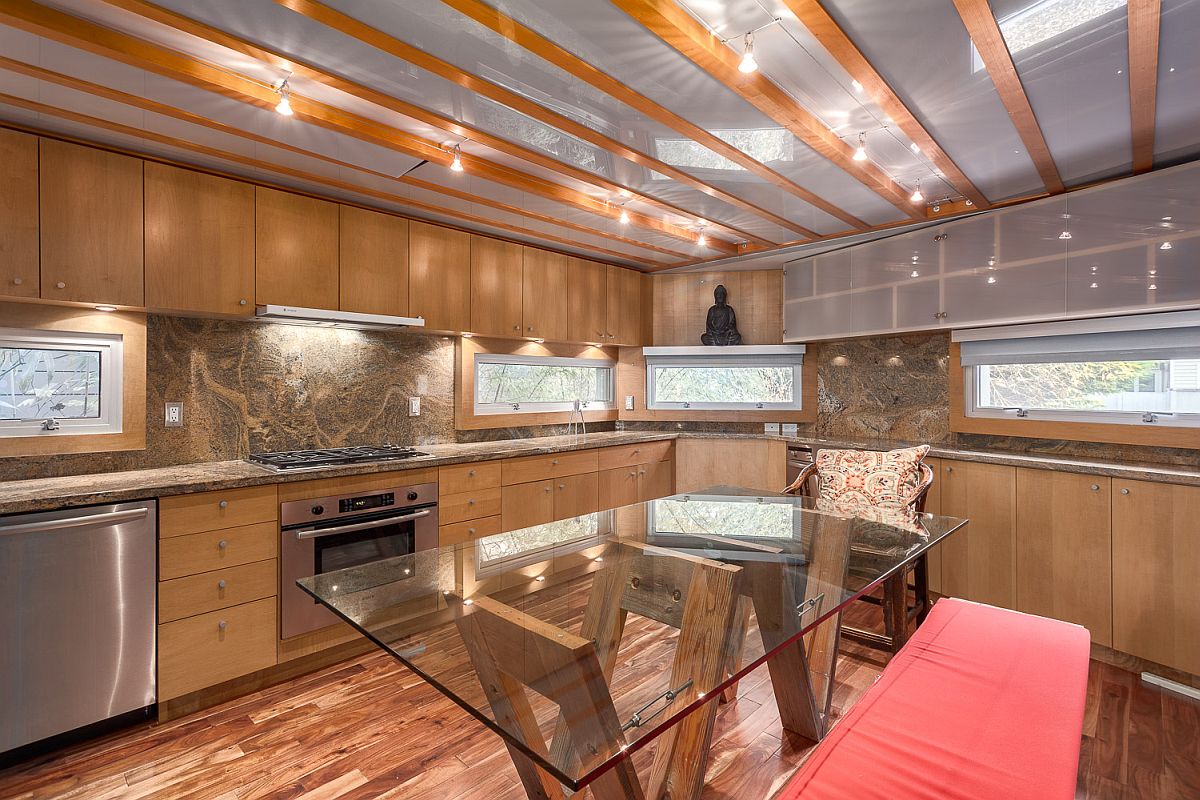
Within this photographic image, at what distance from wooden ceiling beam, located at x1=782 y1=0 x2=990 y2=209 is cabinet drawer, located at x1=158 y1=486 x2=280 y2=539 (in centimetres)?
279

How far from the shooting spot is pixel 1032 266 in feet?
10.1

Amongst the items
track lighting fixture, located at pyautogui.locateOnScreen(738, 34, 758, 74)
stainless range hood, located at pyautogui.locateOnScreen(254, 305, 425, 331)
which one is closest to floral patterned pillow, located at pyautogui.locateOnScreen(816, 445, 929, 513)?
track lighting fixture, located at pyautogui.locateOnScreen(738, 34, 758, 74)

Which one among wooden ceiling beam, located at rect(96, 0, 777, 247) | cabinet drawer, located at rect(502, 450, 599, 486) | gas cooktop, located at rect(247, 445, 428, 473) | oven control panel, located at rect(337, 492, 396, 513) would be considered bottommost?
oven control panel, located at rect(337, 492, 396, 513)

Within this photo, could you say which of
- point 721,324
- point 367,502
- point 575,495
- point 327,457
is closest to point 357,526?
point 367,502

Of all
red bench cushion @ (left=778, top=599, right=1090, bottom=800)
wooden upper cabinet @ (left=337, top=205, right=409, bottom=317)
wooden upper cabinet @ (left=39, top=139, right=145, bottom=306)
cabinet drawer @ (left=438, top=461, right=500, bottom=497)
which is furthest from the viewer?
cabinet drawer @ (left=438, top=461, right=500, bottom=497)

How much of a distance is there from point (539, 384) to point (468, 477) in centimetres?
138

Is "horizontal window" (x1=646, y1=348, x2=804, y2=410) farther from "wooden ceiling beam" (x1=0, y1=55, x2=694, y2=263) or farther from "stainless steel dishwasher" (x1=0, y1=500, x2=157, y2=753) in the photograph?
"stainless steel dishwasher" (x1=0, y1=500, x2=157, y2=753)

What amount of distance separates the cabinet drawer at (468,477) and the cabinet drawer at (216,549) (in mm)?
875

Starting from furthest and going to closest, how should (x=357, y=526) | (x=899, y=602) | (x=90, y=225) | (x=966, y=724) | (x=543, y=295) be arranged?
(x=543, y=295), (x=357, y=526), (x=899, y=602), (x=90, y=225), (x=966, y=724)

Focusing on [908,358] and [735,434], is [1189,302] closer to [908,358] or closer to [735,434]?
[908,358]

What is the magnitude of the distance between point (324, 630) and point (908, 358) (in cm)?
406

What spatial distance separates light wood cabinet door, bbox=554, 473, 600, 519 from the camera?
12.8ft

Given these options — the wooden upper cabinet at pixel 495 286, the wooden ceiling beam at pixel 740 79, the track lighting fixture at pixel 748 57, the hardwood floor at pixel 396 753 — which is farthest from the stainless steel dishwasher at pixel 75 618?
the track lighting fixture at pixel 748 57

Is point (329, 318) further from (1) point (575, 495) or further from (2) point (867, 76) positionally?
(2) point (867, 76)
